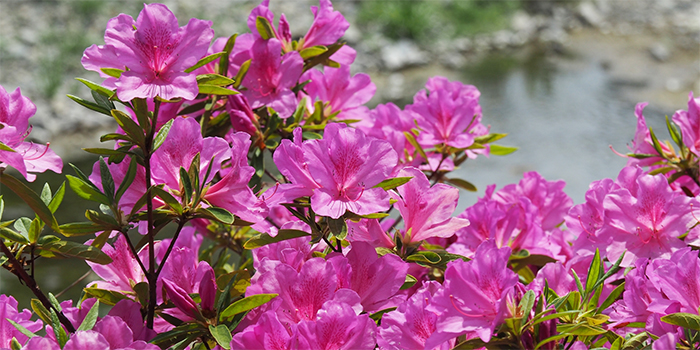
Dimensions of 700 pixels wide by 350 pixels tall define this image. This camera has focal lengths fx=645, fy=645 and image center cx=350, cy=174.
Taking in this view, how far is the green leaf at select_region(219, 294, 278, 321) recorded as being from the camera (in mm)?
605

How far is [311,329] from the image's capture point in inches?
22.4

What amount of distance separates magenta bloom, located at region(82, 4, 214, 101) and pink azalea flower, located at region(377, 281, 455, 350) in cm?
31

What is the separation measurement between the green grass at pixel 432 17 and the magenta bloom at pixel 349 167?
6.17m

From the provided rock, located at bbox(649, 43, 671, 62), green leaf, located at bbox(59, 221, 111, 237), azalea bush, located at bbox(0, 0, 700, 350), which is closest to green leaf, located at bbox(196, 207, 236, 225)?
azalea bush, located at bbox(0, 0, 700, 350)

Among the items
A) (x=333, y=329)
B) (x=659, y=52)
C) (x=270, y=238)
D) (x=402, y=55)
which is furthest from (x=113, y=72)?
(x=659, y=52)

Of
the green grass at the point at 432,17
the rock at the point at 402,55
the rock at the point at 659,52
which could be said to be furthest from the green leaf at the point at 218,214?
the rock at the point at 659,52

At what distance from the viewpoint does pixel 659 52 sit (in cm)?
660

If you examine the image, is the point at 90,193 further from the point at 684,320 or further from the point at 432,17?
the point at 432,17

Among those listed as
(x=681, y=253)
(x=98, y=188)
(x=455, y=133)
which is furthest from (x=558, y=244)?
(x=98, y=188)

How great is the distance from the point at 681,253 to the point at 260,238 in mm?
422

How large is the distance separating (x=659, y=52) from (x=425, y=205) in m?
6.78

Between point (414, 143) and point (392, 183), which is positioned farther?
point (414, 143)

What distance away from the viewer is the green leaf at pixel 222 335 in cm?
60

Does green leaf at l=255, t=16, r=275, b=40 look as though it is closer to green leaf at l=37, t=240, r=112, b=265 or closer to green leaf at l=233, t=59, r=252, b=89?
green leaf at l=233, t=59, r=252, b=89
